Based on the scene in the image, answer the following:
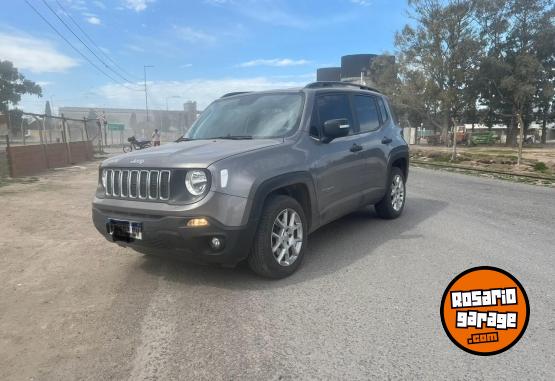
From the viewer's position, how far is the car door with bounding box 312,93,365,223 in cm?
475

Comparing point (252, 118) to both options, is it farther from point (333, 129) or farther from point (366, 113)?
point (366, 113)

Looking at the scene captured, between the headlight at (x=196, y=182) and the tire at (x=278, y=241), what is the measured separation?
624 millimetres

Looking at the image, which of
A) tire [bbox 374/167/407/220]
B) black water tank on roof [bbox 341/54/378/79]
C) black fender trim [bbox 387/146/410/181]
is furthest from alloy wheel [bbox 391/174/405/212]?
black water tank on roof [bbox 341/54/378/79]

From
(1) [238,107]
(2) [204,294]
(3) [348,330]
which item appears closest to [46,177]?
(1) [238,107]

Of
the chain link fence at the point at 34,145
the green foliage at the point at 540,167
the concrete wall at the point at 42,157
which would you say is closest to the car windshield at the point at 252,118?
the chain link fence at the point at 34,145

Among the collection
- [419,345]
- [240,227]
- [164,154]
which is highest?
[164,154]

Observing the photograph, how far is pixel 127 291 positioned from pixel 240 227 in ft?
4.11

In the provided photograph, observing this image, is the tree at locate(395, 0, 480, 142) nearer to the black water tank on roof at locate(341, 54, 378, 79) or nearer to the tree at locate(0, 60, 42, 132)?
the black water tank on roof at locate(341, 54, 378, 79)

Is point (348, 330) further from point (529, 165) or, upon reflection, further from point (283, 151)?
point (529, 165)

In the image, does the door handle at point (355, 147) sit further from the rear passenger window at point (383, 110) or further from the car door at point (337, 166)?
the rear passenger window at point (383, 110)

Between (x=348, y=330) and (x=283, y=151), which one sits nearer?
(x=348, y=330)

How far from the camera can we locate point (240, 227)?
3699 mm

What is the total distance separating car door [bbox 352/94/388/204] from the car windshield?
3.96ft

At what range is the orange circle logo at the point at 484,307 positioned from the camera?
2.34m
